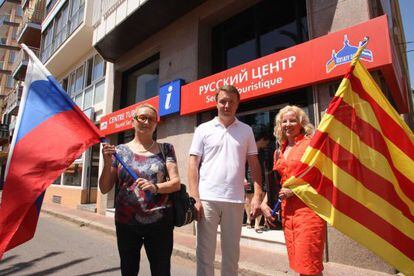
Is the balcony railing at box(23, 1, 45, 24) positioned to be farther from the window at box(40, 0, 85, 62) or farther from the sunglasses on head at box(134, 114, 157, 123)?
the sunglasses on head at box(134, 114, 157, 123)

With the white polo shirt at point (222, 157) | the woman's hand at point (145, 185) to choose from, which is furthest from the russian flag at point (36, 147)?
the white polo shirt at point (222, 157)

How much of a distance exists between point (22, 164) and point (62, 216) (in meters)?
9.26

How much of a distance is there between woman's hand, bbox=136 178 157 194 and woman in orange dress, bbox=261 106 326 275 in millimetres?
1017

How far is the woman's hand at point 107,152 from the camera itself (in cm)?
255

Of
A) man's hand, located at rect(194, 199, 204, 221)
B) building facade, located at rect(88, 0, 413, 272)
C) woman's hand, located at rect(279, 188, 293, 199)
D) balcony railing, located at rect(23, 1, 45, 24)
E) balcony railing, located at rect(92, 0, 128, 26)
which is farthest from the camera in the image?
balcony railing, located at rect(23, 1, 45, 24)

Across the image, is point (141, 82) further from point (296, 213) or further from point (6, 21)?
point (6, 21)

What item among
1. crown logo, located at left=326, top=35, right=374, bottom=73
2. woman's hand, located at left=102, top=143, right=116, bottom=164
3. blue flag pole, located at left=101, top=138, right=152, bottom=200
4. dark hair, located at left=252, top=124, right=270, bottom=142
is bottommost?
blue flag pole, located at left=101, top=138, right=152, bottom=200

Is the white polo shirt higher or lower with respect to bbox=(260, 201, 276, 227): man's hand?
higher

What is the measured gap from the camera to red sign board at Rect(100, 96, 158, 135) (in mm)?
10238

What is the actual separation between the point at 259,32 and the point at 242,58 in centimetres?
71

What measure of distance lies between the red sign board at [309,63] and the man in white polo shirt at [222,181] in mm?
2891

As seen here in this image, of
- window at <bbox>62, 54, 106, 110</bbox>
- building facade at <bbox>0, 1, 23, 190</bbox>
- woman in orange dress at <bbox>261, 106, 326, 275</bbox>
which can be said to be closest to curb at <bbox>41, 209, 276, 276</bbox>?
woman in orange dress at <bbox>261, 106, 326, 275</bbox>

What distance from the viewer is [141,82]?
11.9m

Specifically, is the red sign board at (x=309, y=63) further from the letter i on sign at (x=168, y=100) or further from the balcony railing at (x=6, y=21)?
the balcony railing at (x=6, y=21)
